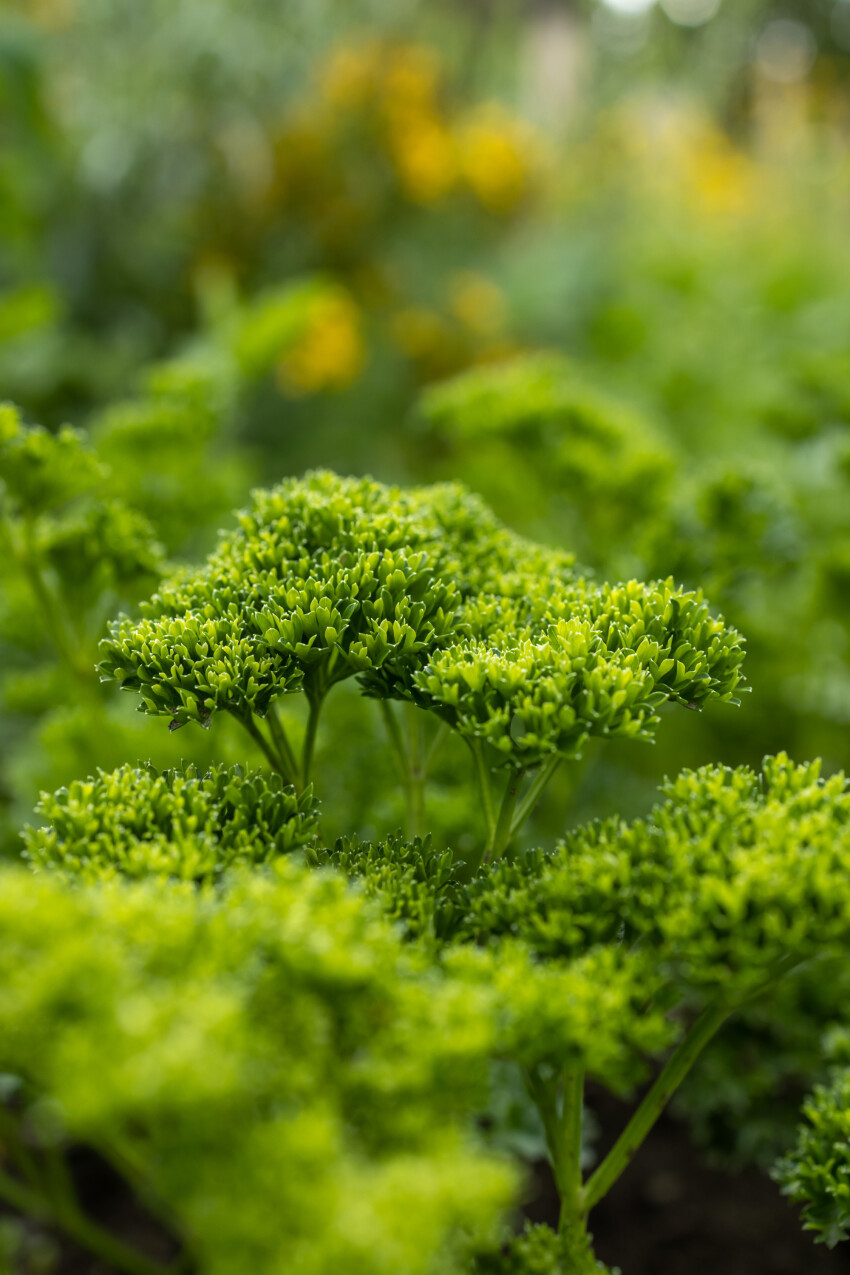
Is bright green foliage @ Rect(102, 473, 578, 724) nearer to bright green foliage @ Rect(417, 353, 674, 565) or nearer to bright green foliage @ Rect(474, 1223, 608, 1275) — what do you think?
bright green foliage @ Rect(474, 1223, 608, 1275)

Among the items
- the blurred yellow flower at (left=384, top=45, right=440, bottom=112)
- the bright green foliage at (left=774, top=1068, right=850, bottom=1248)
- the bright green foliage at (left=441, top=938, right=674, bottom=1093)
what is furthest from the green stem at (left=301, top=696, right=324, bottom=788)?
the blurred yellow flower at (left=384, top=45, right=440, bottom=112)

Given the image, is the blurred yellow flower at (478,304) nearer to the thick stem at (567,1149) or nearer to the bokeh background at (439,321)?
the bokeh background at (439,321)

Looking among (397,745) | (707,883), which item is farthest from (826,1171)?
(397,745)

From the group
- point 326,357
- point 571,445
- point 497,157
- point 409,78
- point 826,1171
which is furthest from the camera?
point 497,157

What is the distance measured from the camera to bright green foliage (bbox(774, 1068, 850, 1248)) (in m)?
1.02

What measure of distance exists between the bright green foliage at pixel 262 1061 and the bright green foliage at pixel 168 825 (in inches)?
2.3

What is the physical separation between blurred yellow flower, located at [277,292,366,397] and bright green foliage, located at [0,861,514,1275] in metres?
3.53

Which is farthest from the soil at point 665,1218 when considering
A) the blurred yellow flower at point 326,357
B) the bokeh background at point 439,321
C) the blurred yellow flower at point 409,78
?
the blurred yellow flower at point 409,78

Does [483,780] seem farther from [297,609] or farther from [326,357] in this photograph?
[326,357]

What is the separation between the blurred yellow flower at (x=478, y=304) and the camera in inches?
188

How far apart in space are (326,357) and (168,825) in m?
3.46

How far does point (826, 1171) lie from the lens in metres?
1.03

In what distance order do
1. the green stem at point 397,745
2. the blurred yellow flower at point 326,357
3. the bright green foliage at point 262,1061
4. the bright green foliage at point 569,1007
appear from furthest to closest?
the blurred yellow flower at point 326,357
the green stem at point 397,745
the bright green foliage at point 569,1007
the bright green foliage at point 262,1061

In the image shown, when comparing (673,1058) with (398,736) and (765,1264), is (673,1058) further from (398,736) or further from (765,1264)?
(765,1264)
